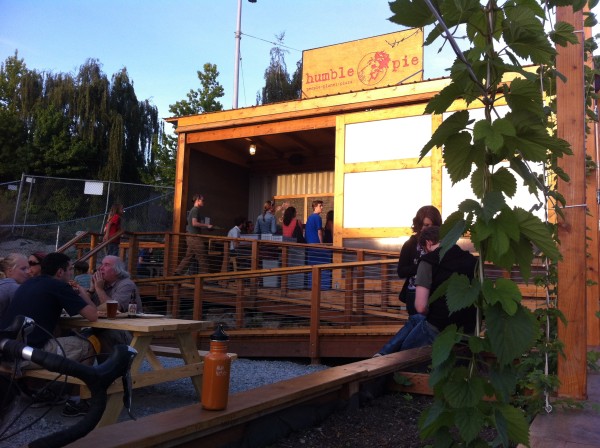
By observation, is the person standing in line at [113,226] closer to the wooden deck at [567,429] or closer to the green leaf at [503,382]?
the wooden deck at [567,429]

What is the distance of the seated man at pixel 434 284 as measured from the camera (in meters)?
4.25

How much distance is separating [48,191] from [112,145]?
38.4 ft

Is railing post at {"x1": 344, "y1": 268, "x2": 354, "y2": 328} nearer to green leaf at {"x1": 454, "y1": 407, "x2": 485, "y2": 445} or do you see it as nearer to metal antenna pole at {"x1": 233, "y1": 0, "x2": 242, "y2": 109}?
green leaf at {"x1": 454, "y1": 407, "x2": 485, "y2": 445}

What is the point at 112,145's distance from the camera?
90.1 feet

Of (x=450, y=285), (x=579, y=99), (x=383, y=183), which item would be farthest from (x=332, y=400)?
(x=383, y=183)

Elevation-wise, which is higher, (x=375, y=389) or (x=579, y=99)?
(x=579, y=99)

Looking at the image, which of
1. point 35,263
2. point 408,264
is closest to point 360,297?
point 408,264

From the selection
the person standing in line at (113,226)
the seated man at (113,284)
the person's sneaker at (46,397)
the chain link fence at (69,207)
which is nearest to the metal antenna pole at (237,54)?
the chain link fence at (69,207)

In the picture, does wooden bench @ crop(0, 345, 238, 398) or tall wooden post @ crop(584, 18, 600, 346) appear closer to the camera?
wooden bench @ crop(0, 345, 238, 398)

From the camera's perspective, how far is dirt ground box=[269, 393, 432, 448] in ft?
10.6

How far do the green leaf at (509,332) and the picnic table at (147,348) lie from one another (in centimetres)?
272

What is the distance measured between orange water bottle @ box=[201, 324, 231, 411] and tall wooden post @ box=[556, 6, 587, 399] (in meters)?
1.85

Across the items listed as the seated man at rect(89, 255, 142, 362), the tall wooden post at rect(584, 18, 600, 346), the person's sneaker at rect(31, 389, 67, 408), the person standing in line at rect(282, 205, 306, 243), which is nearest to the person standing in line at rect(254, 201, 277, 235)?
the person standing in line at rect(282, 205, 306, 243)

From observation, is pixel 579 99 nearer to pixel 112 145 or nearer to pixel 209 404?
pixel 209 404
